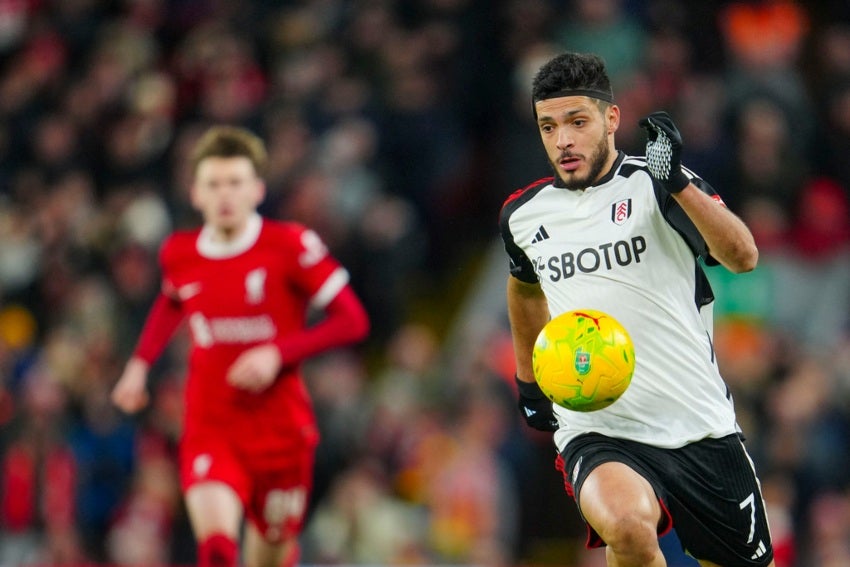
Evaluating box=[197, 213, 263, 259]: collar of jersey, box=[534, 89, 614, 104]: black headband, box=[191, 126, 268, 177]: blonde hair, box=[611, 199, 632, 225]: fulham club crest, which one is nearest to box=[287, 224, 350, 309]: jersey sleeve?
box=[197, 213, 263, 259]: collar of jersey

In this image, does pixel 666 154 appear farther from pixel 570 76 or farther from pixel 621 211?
pixel 570 76

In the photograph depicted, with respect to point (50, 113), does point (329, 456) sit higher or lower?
lower

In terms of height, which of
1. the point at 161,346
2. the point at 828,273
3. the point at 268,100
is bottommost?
the point at 828,273

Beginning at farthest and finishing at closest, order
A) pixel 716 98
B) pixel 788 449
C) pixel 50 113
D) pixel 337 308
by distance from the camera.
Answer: pixel 50 113 → pixel 716 98 → pixel 788 449 → pixel 337 308

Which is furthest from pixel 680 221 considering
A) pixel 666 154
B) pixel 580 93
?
pixel 580 93

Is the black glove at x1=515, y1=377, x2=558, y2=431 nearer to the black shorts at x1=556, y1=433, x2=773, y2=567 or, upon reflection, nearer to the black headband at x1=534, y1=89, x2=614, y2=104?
the black shorts at x1=556, y1=433, x2=773, y2=567

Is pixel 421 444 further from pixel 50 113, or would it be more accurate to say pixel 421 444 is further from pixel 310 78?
pixel 50 113

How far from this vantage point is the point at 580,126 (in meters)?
5.45

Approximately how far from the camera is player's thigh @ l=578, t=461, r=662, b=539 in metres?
5.04

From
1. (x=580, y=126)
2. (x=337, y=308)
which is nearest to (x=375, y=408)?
(x=337, y=308)

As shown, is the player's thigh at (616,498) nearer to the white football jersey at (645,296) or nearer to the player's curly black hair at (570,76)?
the white football jersey at (645,296)

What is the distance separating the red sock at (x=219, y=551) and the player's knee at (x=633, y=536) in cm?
246

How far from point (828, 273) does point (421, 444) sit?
353cm

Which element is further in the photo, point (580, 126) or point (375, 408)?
point (375, 408)
